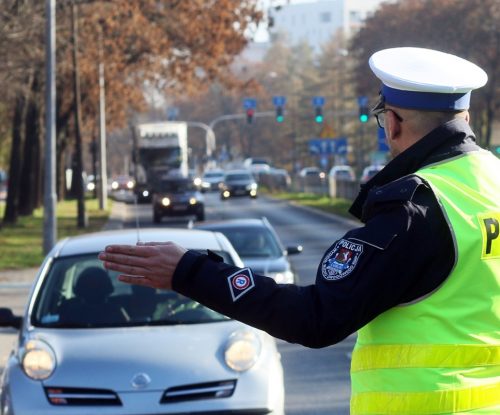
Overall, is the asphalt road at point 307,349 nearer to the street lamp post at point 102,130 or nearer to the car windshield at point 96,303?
the car windshield at point 96,303

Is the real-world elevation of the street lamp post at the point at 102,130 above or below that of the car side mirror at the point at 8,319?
below

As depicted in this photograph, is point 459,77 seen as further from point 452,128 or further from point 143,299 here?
point 143,299

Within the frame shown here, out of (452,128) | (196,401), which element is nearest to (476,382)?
(452,128)

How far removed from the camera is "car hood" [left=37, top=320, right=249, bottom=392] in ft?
22.7

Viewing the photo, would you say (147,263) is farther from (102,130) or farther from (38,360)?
(102,130)

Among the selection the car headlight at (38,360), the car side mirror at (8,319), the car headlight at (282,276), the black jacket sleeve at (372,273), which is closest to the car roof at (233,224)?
the car headlight at (282,276)

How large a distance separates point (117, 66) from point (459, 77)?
3836cm

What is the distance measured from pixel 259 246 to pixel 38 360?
936 cm

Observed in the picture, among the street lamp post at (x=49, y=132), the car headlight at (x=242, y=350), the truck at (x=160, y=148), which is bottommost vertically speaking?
the truck at (x=160, y=148)

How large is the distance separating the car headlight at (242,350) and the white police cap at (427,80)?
14.1ft

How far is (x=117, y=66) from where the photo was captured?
40750 millimetres

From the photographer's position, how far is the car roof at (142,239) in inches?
329

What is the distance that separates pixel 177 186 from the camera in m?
44.7

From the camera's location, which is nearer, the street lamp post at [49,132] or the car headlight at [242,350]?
the car headlight at [242,350]
